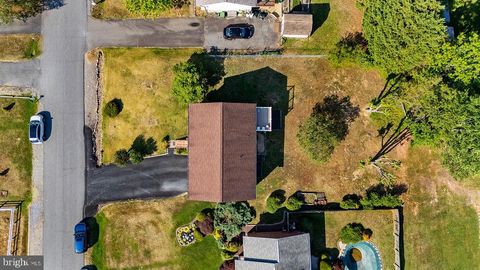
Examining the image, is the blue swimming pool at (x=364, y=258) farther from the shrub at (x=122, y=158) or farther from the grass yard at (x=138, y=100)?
the shrub at (x=122, y=158)

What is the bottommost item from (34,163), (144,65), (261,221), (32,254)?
(32,254)

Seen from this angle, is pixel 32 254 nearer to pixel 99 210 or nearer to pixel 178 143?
pixel 99 210

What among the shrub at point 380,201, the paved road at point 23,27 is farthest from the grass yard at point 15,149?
the shrub at point 380,201

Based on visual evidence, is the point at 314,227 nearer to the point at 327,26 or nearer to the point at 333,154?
the point at 333,154

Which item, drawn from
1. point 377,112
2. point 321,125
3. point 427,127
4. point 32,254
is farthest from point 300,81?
point 32,254

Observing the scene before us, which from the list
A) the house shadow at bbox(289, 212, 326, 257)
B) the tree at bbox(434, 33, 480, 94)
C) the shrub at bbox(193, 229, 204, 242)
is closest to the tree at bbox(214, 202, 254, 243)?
Result: the shrub at bbox(193, 229, 204, 242)

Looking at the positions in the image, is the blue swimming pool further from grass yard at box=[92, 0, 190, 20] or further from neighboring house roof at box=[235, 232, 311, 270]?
grass yard at box=[92, 0, 190, 20]

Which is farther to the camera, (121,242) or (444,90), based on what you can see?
(121,242)
